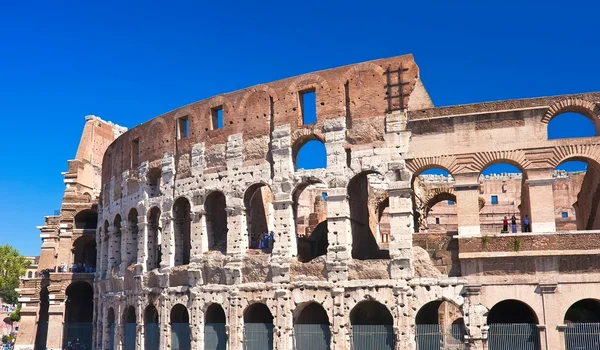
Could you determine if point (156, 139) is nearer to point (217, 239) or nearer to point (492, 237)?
point (217, 239)

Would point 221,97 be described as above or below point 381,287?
above

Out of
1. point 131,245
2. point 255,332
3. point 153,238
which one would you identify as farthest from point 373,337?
point 131,245

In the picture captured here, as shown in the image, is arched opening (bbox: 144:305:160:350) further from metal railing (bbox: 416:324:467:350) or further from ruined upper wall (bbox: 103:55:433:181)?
metal railing (bbox: 416:324:467:350)

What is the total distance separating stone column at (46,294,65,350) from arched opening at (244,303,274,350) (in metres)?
13.9

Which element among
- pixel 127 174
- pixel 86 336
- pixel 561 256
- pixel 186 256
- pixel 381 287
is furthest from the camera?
pixel 86 336

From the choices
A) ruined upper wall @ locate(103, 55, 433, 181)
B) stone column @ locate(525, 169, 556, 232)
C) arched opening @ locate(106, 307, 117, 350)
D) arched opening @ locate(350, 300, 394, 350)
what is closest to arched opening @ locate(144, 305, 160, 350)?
arched opening @ locate(106, 307, 117, 350)

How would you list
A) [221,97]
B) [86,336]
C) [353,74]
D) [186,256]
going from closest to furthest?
[353,74], [221,97], [186,256], [86,336]

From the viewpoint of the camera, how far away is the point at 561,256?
53.0 feet

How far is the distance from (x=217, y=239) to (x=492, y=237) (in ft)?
31.1

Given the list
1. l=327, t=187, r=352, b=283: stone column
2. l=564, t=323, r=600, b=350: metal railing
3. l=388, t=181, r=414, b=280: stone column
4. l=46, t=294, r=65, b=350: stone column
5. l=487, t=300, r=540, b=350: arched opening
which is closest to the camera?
l=564, t=323, r=600, b=350: metal railing

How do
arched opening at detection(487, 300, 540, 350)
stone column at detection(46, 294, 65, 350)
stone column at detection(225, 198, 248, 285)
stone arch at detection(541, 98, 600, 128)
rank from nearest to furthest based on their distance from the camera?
arched opening at detection(487, 300, 540, 350) → stone arch at detection(541, 98, 600, 128) → stone column at detection(225, 198, 248, 285) → stone column at detection(46, 294, 65, 350)

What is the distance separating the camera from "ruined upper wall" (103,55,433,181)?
719 inches

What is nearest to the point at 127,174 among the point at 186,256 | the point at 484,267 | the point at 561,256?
the point at 186,256

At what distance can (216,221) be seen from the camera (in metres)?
22.2
